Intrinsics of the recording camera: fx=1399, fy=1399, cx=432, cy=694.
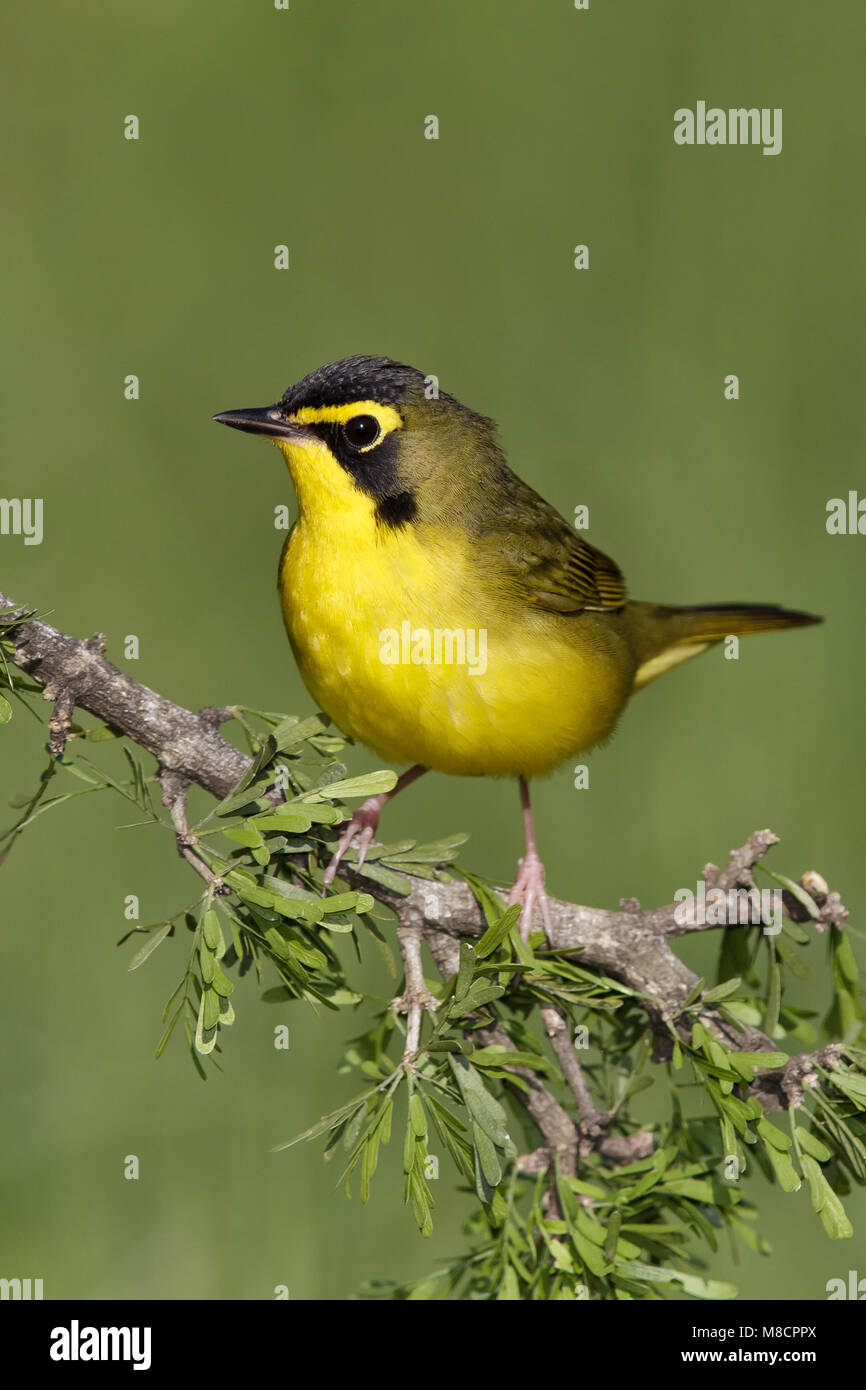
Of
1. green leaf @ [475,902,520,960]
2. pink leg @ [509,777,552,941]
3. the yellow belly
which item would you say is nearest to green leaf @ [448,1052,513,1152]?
green leaf @ [475,902,520,960]

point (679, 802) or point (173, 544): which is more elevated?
point (173, 544)

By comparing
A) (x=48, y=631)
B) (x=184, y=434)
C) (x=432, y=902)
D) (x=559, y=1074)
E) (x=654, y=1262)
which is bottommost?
(x=654, y=1262)

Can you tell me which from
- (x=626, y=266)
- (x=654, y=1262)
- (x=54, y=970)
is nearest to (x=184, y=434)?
(x=626, y=266)

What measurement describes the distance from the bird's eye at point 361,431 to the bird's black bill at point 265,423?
14cm

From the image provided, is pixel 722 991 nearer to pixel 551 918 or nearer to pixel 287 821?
pixel 551 918

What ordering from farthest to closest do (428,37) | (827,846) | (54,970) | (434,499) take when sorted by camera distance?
(428,37) < (827,846) < (54,970) < (434,499)

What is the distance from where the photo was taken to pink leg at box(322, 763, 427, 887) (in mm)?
3172

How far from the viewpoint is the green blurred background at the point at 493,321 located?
6793mm

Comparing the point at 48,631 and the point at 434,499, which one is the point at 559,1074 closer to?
the point at 48,631

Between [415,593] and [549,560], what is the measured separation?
939 mm

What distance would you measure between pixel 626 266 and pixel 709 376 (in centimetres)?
72

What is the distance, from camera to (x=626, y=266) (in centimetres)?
728

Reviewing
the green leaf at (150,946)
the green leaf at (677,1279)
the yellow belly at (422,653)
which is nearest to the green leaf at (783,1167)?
the green leaf at (677,1279)

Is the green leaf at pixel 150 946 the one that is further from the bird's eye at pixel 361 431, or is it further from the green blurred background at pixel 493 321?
the green blurred background at pixel 493 321
